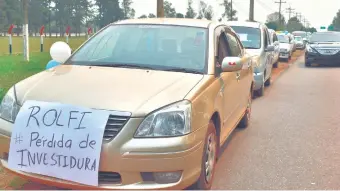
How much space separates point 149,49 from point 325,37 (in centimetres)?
1724

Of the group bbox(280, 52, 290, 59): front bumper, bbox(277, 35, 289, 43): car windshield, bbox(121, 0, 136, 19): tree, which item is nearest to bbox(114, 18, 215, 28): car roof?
bbox(280, 52, 290, 59): front bumper

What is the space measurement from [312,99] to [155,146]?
7542 mm

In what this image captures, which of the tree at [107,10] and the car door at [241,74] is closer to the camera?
the car door at [241,74]

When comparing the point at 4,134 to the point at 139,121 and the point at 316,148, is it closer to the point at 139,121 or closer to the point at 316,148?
the point at 139,121

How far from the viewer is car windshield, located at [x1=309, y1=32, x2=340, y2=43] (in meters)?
19.7

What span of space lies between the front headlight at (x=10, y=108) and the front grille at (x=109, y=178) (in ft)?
2.94

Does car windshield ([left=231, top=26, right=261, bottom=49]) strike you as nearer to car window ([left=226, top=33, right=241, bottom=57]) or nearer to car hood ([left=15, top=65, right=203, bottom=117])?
car window ([left=226, top=33, right=241, bottom=57])

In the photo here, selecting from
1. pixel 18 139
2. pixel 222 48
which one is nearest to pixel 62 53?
pixel 18 139

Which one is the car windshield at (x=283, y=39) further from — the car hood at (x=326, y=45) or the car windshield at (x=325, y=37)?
the car hood at (x=326, y=45)

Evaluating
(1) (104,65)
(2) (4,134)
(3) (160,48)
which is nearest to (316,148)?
(3) (160,48)

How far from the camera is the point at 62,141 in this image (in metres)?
3.27

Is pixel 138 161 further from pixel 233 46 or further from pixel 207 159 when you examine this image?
pixel 233 46

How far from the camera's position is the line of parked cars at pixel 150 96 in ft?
10.7

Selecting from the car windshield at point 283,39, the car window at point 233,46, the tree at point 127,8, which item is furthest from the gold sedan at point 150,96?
the tree at point 127,8
